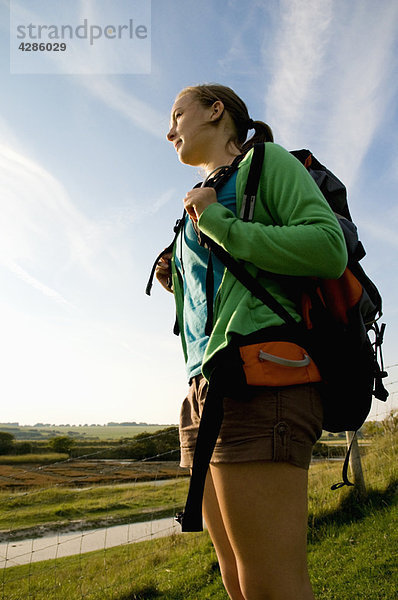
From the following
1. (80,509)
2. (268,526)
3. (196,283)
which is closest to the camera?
(268,526)

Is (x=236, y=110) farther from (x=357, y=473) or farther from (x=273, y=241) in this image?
(x=357, y=473)

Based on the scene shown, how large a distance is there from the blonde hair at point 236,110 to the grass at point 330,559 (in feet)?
11.3

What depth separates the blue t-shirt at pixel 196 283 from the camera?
4.30ft

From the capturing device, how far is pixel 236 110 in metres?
1.69

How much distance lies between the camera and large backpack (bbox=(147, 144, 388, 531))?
41.6 inches

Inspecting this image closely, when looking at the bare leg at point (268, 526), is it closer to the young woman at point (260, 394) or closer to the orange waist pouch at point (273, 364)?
the young woman at point (260, 394)

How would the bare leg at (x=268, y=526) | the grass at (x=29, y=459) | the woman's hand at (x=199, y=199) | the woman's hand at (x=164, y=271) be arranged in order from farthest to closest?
the grass at (x=29, y=459)
the woman's hand at (x=164, y=271)
the woman's hand at (x=199, y=199)
the bare leg at (x=268, y=526)

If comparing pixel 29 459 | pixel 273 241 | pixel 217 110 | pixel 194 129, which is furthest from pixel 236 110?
pixel 29 459

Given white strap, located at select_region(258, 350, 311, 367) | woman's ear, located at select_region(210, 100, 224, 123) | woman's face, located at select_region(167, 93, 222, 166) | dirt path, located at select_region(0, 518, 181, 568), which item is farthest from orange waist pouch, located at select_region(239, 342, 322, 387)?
dirt path, located at select_region(0, 518, 181, 568)

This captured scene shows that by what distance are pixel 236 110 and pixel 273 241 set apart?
0.83 metres

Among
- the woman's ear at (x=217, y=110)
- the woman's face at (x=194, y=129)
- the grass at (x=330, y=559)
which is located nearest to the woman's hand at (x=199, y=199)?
the woman's face at (x=194, y=129)

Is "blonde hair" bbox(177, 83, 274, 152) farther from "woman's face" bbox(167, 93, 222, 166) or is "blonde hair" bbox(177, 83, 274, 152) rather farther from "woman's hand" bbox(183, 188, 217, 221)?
"woman's hand" bbox(183, 188, 217, 221)

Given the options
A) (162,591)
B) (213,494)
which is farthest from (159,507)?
(213,494)

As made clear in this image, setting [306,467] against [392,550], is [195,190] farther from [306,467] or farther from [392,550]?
[392,550]
